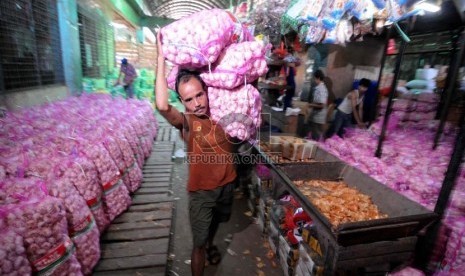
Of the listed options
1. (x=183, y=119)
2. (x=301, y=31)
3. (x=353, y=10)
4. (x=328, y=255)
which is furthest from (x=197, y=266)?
(x=301, y=31)

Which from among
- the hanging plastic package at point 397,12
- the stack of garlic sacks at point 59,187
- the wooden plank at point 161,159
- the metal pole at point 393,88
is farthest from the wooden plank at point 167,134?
the hanging plastic package at point 397,12

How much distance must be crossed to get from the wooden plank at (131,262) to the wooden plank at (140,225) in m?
0.51

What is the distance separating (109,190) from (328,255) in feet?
7.94

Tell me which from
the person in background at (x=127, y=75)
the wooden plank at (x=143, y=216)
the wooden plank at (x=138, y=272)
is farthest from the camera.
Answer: the person in background at (x=127, y=75)

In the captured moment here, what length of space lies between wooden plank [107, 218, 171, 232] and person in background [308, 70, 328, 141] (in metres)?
4.12

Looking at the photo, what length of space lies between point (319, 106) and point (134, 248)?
16.2ft

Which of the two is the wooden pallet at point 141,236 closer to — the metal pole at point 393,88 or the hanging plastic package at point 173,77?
the hanging plastic package at point 173,77

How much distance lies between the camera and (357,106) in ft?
18.8

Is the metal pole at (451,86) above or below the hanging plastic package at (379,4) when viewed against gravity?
below

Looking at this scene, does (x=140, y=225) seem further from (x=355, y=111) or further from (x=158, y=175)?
(x=355, y=111)

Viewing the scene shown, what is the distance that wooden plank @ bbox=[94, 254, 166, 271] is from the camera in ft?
8.19

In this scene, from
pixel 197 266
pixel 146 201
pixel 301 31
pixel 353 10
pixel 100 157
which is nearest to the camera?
pixel 197 266

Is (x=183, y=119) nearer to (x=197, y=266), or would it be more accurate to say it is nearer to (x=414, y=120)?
(x=197, y=266)

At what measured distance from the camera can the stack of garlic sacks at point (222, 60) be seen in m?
1.66
